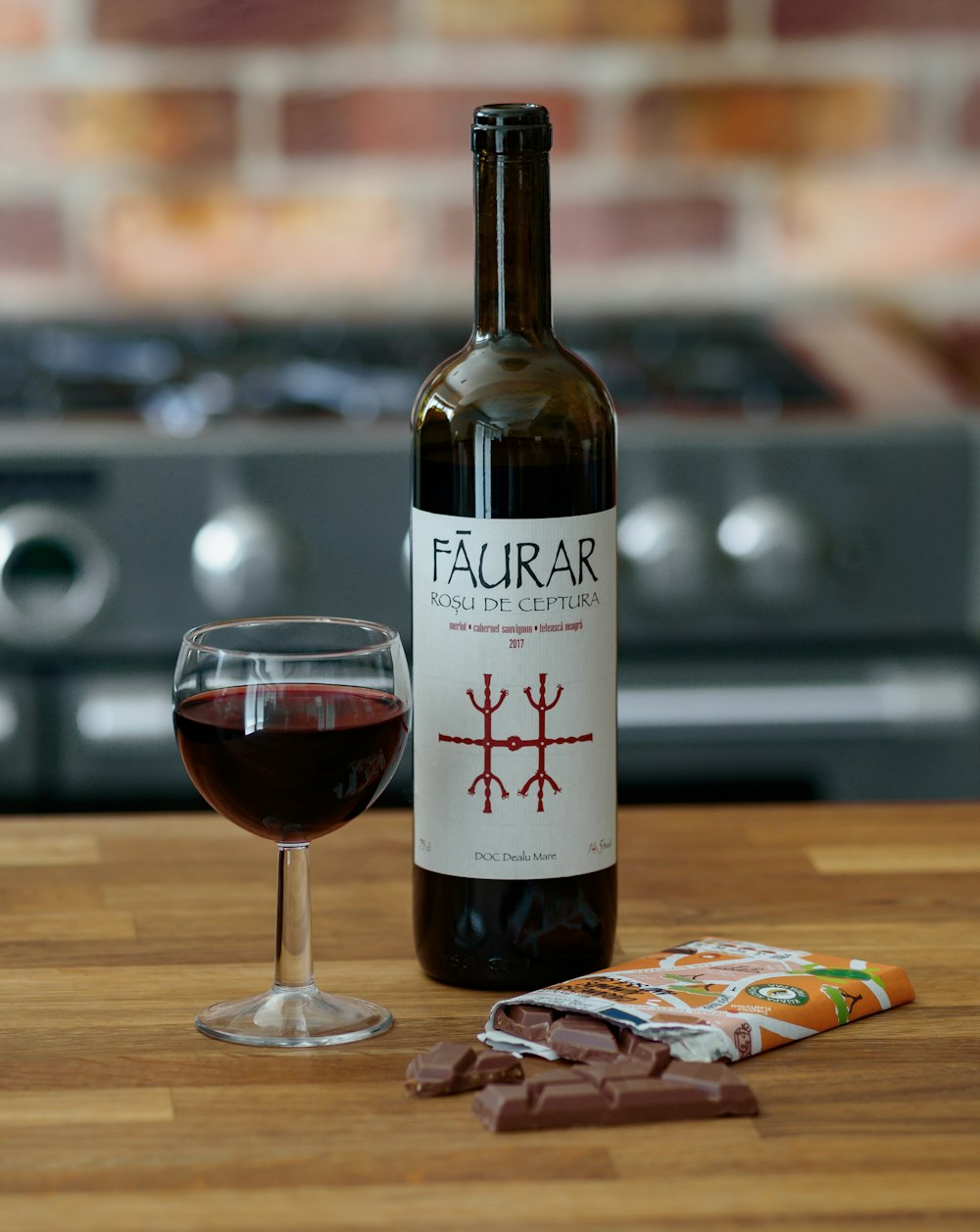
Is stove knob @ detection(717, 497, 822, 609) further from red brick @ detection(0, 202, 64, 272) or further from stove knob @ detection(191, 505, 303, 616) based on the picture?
red brick @ detection(0, 202, 64, 272)

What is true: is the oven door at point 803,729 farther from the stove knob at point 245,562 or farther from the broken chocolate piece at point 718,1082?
the broken chocolate piece at point 718,1082

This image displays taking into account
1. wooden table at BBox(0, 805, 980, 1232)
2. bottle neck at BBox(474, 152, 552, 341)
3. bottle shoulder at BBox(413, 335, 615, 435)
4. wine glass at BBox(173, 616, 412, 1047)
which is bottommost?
wooden table at BBox(0, 805, 980, 1232)

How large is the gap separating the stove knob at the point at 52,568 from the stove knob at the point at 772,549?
19.8 inches

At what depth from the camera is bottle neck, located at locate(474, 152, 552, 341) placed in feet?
2.81

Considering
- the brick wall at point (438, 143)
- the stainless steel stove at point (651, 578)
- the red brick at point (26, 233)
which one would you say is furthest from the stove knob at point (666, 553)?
the red brick at point (26, 233)

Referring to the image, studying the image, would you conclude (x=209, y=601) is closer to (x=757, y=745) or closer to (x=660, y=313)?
(x=757, y=745)

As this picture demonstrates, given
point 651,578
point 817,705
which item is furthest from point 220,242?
point 817,705

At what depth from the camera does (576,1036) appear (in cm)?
77

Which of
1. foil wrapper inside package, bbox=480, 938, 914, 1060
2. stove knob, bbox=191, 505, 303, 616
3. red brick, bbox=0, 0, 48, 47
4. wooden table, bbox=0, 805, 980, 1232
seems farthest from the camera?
red brick, bbox=0, 0, 48, 47

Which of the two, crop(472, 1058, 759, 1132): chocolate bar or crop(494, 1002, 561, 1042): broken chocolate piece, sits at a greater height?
crop(494, 1002, 561, 1042): broken chocolate piece

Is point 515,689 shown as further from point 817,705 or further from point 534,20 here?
point 534,20

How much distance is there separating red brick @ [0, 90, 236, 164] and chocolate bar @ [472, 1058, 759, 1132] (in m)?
1.67

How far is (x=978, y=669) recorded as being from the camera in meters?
1.68

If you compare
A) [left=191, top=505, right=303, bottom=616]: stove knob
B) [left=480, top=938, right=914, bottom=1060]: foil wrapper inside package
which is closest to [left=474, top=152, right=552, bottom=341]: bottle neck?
[left=480, top=938, right=914, bottom=1060]: foil wrapper inside package
